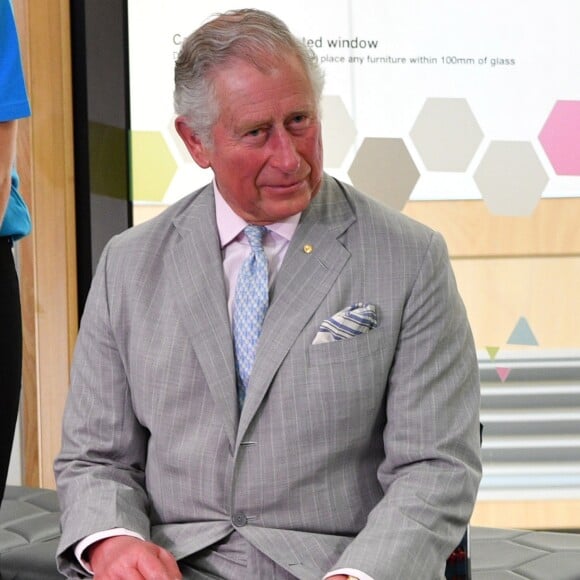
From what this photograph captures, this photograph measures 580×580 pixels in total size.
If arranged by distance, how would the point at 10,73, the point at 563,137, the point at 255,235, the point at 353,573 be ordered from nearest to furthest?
the point at 353,573 < the point at 255,235 < the point at 10,73 < the point at 563,137

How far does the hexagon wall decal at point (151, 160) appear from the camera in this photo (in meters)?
3.19

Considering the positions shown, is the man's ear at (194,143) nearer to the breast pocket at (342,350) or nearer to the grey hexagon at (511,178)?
the breast pocket at (342,350)

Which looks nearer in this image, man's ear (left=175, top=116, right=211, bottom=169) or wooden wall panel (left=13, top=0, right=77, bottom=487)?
man's ear (left=175, top=116, right=211, bottom=169)

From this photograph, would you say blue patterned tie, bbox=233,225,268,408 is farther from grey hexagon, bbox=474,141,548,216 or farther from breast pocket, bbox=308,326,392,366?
grey hexagon, bbox=474,141,548,216

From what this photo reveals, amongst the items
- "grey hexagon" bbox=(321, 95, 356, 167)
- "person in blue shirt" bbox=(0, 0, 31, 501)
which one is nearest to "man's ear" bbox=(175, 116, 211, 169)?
"person in blue shirt" bbox=(0, 0, 31, 501)

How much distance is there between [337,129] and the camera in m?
3.15

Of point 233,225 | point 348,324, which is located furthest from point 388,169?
point 348,324

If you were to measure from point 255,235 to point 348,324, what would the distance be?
21cm

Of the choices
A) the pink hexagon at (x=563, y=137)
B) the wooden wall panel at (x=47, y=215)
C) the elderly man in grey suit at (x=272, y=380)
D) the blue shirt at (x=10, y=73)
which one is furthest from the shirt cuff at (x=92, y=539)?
the pink hexagon at (x=563, y=137)

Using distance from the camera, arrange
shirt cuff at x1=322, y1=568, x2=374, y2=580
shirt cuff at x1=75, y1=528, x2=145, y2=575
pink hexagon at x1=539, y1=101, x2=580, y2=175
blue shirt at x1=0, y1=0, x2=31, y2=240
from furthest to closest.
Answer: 1. pink hexagon at x1=539, y1=101, x2=580, y2=175
2. blue shirt at x1=0, y1=0, x2=31, y2=240
3. shirt cuff at x1=75, y1=528, x2=145, y2=575
4. shirt cuff at x1=322, y1=568, x2=374, y2=580

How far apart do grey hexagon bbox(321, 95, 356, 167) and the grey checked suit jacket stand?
59.5 inches

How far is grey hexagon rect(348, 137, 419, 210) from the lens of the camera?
10.3 ft

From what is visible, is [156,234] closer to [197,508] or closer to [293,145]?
A: [293,145]

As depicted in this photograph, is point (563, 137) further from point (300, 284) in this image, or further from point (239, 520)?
point (239, 520)
